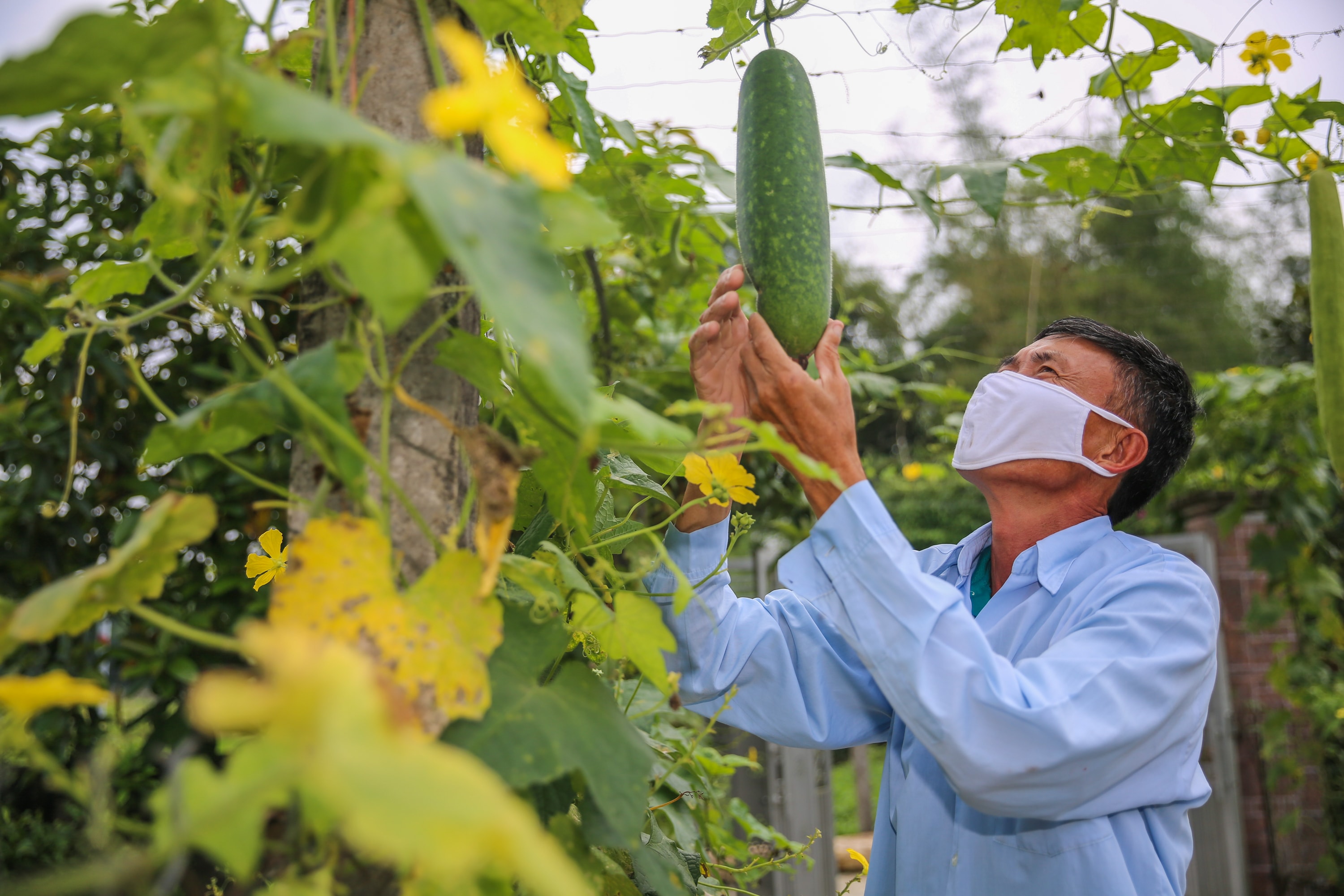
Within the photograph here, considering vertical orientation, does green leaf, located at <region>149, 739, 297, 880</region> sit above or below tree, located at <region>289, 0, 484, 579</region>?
below

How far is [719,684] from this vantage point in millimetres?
1531

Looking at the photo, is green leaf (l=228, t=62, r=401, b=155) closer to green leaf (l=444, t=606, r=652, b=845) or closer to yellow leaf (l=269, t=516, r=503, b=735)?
yellow leaf (l=269, t=516, r=503, b=735)

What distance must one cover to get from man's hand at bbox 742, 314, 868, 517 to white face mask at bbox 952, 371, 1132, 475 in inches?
24.3

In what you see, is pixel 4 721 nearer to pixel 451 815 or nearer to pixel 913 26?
pixel 451 815

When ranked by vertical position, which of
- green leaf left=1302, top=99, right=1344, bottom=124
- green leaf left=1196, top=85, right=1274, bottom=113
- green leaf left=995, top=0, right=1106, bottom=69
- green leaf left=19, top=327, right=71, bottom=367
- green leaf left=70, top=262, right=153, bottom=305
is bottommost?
green leaf left=19, top=327, right=71, bottom=367

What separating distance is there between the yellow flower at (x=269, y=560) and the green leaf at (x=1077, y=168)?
1834 mm

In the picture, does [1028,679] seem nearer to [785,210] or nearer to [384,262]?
[785,210]

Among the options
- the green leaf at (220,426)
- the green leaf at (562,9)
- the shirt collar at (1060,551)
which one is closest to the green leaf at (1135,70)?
the shirt collar at (1060,551)

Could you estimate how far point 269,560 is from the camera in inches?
37.7

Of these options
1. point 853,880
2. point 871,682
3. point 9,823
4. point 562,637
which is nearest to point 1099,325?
point 871,682

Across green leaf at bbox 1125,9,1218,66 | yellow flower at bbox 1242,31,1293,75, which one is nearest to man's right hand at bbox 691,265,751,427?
green leaf at bbox 1125,9,1218,66

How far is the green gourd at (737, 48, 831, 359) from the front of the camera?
1.23m

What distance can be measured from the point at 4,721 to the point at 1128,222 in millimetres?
23547

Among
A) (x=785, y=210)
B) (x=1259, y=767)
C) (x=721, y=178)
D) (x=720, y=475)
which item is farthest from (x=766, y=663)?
(x=1259, y=767)
